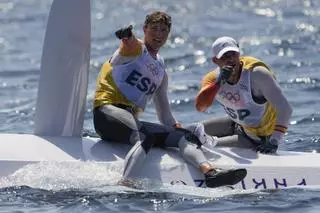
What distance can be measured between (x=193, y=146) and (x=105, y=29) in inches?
612

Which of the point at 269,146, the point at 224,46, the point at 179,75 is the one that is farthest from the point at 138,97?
the point at 179,75

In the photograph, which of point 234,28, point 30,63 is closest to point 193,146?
point 30,63

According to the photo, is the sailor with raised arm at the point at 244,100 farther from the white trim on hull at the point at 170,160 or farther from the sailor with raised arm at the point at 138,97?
the sailor with raised arm at the point at 138,97

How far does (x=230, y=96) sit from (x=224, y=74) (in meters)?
0.43

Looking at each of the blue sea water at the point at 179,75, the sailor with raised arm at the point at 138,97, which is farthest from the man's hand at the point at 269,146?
the blue sea water at the point at 179,75

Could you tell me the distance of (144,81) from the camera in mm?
10078

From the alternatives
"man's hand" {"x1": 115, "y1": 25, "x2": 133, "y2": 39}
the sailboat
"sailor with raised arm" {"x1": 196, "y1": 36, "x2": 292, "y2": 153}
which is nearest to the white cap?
"sailor with raised arm" {"x1": 196, "y1": 36, "x2": 292, "y2": 153}

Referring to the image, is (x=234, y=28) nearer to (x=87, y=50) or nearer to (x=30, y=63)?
(x=30, y=63)

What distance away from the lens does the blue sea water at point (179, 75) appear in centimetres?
921

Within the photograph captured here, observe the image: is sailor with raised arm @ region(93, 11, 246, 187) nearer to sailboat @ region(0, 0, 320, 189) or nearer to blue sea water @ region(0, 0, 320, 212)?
sailboat @ region(0, 0, 320, 189)

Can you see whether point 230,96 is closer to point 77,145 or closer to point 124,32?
point 124,32

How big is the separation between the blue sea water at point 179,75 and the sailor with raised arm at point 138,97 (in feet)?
1.53

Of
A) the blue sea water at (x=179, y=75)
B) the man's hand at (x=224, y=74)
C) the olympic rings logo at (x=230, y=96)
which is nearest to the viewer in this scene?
the blue sea water at (x=179, y=75)

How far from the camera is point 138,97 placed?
10109 mm
